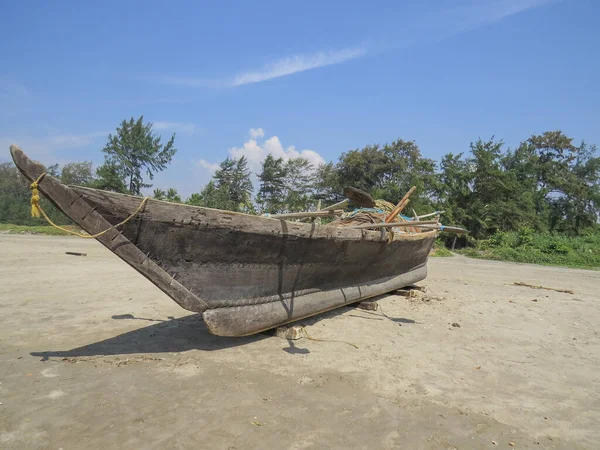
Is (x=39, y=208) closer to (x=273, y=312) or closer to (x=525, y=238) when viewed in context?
(x=273, y=312)

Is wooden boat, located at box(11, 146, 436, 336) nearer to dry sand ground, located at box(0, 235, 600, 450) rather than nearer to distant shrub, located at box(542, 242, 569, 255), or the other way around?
dry sand ground, located at box(0, 235, 600, 450)

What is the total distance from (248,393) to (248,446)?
647 mm

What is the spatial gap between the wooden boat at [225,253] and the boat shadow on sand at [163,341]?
40cm

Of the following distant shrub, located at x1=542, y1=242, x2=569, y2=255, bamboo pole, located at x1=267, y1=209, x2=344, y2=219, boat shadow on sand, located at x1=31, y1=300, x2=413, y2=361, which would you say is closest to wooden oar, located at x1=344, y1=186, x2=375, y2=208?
bamboo pole, located at x1=267, y1=209, x2=344, y2=219

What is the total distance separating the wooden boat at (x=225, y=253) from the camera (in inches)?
104

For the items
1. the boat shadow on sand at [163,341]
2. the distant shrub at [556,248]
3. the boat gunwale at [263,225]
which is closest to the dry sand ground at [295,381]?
the boat shadow on sand at [163,341]

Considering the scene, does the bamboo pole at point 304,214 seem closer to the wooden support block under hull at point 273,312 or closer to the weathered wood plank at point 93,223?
the wooden support block under hull at point 273,312

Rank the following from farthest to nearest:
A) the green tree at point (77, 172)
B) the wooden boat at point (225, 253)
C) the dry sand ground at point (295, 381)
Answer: the green tree at point (77, 172)
the wooden boat at point (225, 253)
the dry sand ground at point (295, 381)

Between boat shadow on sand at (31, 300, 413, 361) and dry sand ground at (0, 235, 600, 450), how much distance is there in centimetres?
2

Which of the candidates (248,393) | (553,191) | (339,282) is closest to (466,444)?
(248,393)

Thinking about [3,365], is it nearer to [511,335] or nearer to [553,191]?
[511,335]

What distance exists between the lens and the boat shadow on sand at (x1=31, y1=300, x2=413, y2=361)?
3.43m

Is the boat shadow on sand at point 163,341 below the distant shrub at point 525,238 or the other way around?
below

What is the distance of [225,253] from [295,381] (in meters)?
1.21
